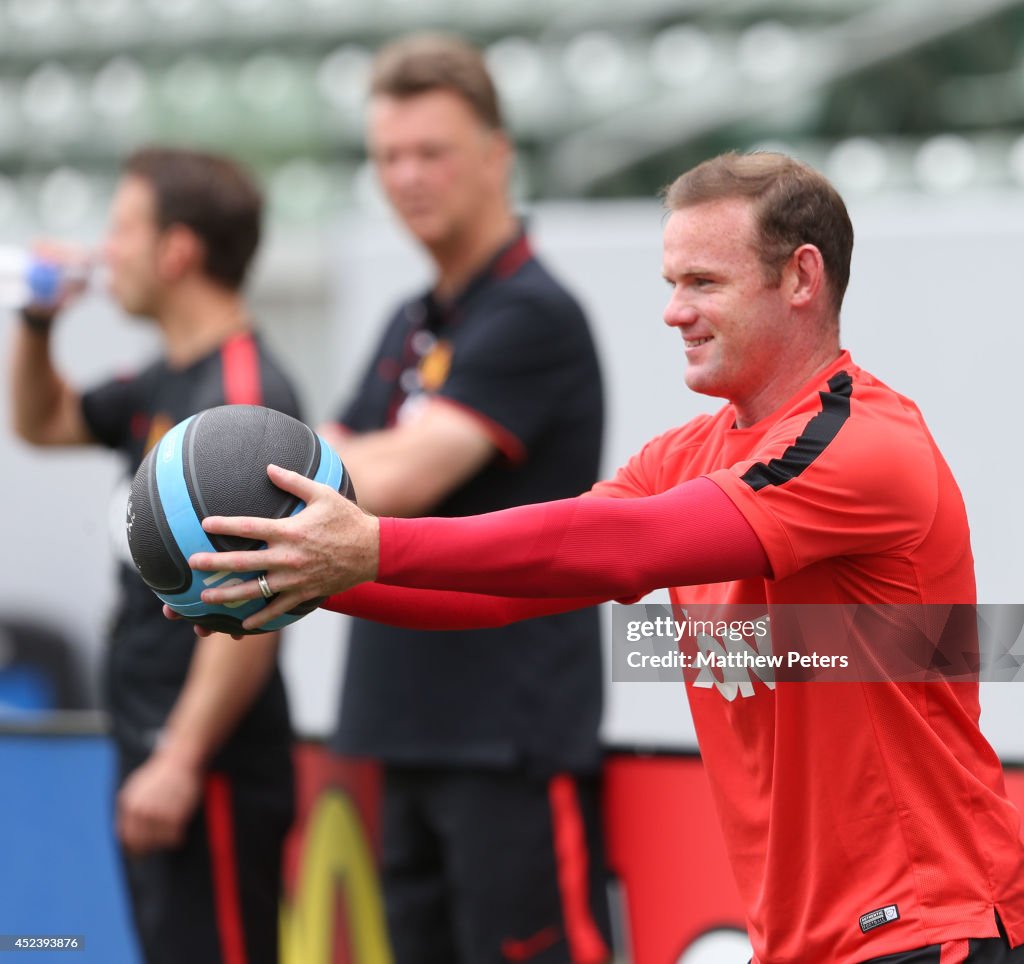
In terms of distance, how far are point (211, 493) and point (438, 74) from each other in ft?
6.69

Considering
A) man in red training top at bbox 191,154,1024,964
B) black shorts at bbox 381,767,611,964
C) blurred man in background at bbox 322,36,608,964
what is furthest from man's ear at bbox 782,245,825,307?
black shorts at bbox 381,767,611,964

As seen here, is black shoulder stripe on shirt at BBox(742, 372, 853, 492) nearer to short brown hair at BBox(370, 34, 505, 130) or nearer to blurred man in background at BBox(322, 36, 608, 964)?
blurred man in background at BBox(322, 36, 608, 964)

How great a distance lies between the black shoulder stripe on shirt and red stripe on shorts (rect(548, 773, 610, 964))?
1562 millimetres

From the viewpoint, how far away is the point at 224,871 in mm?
3693

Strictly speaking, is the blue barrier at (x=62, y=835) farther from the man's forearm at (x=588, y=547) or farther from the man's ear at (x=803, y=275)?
the man's ear at (x=803, y=275)

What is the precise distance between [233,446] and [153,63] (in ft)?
45.6

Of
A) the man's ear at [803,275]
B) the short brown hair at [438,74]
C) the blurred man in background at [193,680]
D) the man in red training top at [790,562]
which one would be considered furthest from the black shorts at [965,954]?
the short brown hair at [438,74]

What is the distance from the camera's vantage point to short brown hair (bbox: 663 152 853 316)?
7.53 ft

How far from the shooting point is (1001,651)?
2430 mm

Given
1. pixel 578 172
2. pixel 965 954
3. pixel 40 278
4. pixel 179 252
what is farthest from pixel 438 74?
pixel 578 172

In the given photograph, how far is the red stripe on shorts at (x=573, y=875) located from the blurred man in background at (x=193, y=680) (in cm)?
73

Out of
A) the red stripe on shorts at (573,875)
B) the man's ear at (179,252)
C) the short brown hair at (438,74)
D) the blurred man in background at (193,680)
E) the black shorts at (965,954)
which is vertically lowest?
the red stripe on shorts at (573,875)

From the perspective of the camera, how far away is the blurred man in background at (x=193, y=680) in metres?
3.62

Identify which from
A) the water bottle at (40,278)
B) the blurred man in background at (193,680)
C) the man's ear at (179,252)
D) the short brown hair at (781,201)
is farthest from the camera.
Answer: the water bottle at (40,278)
